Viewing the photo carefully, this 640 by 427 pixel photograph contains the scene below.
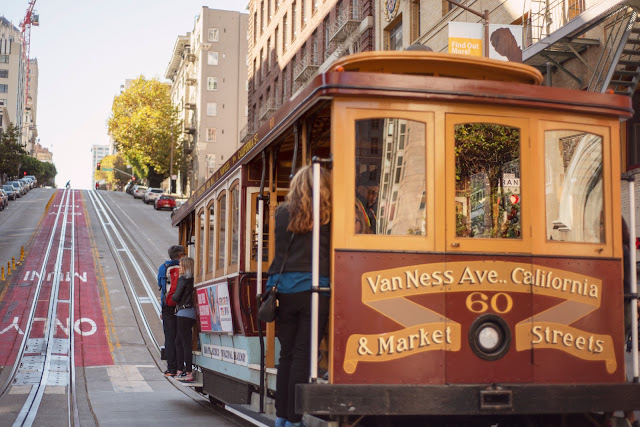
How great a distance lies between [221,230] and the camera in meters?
9.08

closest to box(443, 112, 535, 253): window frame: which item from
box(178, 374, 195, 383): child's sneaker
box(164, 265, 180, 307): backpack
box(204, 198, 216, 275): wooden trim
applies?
box(204, 198, 216, 275): wooden trim

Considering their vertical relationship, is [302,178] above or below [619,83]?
below

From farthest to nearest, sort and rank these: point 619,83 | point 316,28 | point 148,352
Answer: point 316,28 → point 148,352 → point 619,83

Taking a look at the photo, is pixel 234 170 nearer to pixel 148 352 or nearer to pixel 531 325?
pixel 531 325

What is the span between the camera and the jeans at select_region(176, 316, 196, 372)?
10789mm

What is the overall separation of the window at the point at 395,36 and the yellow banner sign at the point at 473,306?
26.6 metres

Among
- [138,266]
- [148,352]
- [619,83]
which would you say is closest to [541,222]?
[619,83]

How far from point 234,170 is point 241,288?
4.06 feet

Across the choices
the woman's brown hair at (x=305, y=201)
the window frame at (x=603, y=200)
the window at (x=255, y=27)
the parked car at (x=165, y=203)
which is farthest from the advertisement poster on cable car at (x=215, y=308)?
the parked car at (x=165, y=203)

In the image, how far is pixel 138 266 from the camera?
1401 inches

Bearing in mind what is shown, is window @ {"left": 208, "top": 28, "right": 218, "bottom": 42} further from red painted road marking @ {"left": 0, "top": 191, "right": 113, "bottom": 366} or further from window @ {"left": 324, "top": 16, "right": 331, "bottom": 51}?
red painted road marking @ {"left": 0, "top": 191, "right": 113, "bottom": 366}

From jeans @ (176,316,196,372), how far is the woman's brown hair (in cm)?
539

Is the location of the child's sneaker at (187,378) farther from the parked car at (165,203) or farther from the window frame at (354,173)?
the parked car at (165,203)

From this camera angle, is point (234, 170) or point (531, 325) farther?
point (234, 170)
